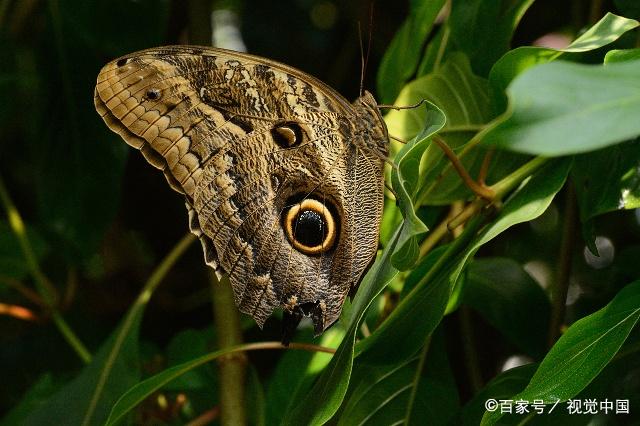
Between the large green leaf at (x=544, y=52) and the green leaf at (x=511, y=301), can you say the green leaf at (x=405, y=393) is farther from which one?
the large green leaf at (x=544, y=52)

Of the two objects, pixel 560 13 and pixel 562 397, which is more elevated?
pixel 560 13

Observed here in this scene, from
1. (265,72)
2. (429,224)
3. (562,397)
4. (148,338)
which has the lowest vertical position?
(148,338)

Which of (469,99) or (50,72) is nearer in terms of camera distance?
(469,99)

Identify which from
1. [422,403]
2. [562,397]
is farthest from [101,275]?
[562,397]

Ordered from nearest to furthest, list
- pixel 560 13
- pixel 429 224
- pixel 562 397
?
1. pixel 562 397
2. pixel 429 224
3. pixel 560 13

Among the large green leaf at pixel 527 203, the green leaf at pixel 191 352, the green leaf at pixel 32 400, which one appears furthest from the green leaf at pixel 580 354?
the green leaf at pixel 32 400

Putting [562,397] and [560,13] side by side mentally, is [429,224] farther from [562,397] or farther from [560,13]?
[560,13]
